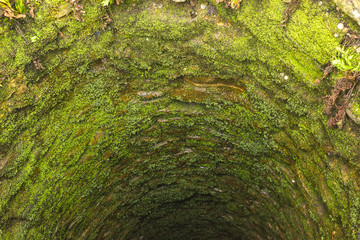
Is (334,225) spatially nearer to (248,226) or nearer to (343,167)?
(343,167)

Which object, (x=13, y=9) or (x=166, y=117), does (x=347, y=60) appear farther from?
(x=13, y=9)

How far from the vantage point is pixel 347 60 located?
2.97 meters

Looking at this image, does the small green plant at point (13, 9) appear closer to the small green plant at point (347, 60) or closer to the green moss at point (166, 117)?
the green moss at point (166, 117)

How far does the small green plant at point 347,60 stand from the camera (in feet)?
9.74

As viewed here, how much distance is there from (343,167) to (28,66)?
494 centimetres

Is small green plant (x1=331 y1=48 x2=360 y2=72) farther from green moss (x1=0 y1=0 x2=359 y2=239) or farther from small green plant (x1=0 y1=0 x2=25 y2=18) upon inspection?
small green plant (x1=0 y1=0 x2=25 y2=18)

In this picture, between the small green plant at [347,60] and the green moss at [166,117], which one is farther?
the green moss at [166,117]

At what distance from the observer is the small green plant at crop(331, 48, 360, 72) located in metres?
2.97

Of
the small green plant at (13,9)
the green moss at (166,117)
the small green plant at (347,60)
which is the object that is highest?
the small green plant at (347,60)

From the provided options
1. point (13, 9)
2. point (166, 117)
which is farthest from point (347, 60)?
point (13, 9)

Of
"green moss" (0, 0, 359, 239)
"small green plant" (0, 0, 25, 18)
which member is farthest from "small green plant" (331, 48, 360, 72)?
"small green plant" (0, 0, 25, 18)

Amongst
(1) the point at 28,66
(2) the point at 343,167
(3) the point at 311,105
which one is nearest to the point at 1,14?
(1) the point at 28,66

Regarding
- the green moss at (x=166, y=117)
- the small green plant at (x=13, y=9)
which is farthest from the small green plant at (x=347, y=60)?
the small green plant at (x=13, y=9)

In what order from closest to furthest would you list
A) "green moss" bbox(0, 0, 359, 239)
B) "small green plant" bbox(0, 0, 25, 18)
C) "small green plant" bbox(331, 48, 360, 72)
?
1. "small green plant" bbox(331, 48, 360, 72)
2. "small green plant" bbox(0, 0, 25, 18)
3. "green moss" bbox(0, 0, 359, 239)
